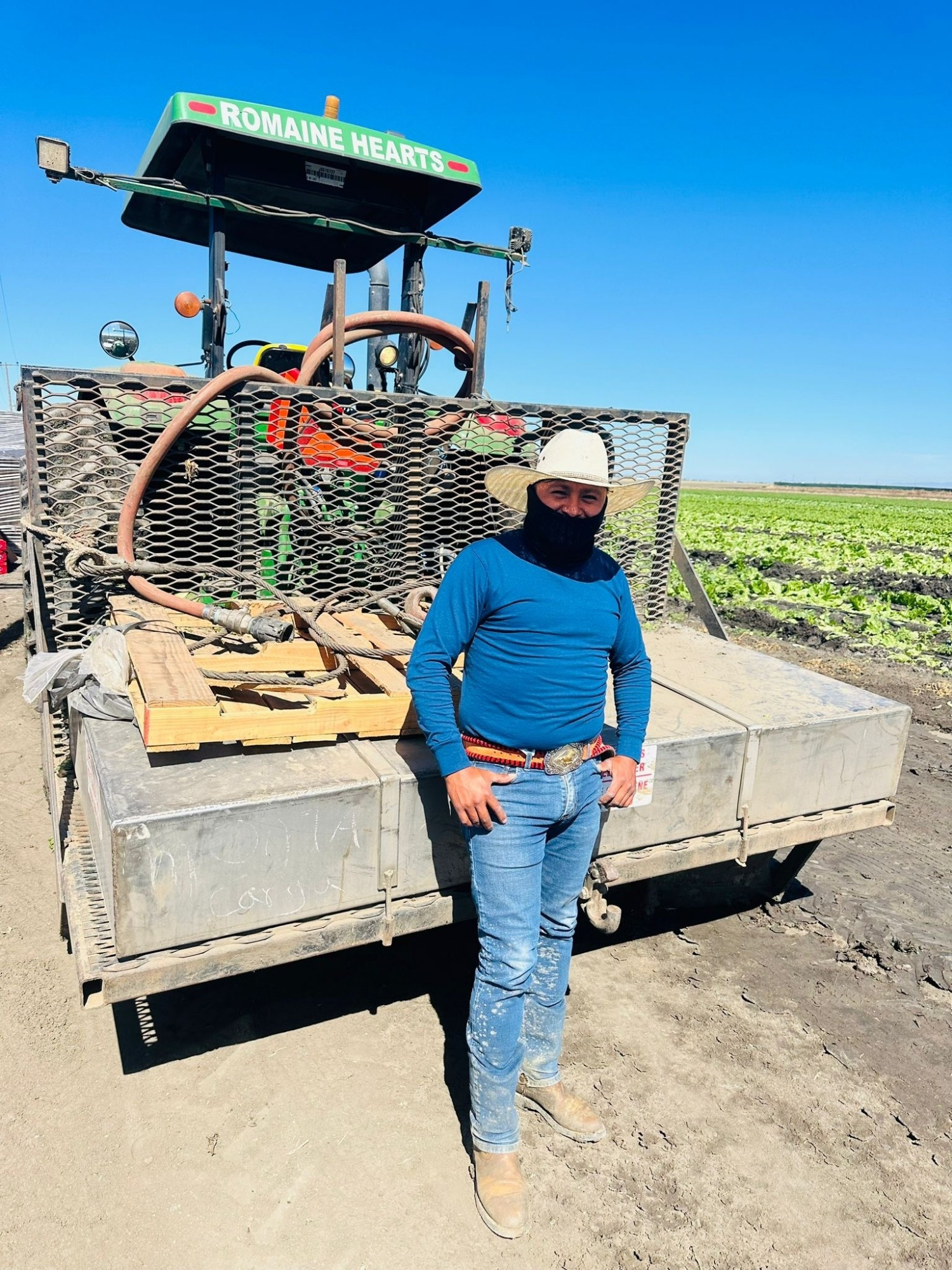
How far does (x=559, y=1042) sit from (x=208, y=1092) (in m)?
1.16

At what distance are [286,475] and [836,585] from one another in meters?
13.7

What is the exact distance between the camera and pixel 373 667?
3.13 meters

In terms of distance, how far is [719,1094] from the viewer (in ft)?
9.73

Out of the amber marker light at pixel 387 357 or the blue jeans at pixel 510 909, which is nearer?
the blue jeans at pixel 510 909

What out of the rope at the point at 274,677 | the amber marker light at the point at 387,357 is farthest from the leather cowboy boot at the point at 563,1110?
the amber marker light at the point at 387,357

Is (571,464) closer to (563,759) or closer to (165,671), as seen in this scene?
(563,759)

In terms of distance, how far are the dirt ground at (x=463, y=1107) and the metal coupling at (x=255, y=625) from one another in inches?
54.8

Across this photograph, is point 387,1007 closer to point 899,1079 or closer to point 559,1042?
point 559,1042

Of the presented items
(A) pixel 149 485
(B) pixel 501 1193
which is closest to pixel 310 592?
(A) pixel 149 485

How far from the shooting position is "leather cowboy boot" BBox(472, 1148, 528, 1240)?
2.38 metres

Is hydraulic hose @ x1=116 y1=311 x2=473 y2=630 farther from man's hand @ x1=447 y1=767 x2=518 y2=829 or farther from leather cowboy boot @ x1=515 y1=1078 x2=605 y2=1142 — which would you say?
leather cowboy boot @ x1=515 y1=1078 x2=605 y2=1142

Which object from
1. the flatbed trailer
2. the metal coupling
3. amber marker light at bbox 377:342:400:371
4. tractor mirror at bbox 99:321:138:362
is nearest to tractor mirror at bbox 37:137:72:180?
the flatbed trailer

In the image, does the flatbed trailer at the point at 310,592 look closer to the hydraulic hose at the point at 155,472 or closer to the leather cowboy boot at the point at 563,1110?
the hydraulic hose at the point at 155,472

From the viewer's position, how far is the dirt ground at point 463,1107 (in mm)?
2355
